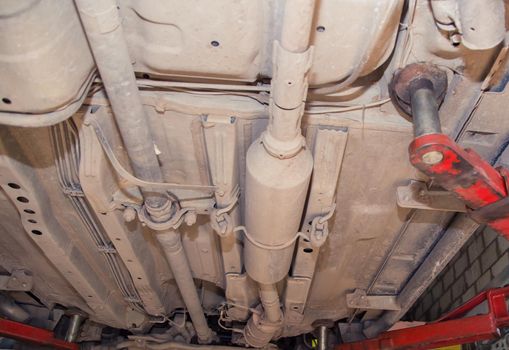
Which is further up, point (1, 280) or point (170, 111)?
point (170, 111)

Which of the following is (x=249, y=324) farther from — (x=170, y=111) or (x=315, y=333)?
(x=170, y=111)

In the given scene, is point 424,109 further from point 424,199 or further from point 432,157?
point 424,199

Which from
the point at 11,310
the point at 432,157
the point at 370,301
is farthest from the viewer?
the point at 11,310

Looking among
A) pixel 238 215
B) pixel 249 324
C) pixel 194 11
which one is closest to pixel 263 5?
pixel 194 11

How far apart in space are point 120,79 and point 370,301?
6.60ft

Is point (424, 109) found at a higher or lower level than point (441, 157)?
higher

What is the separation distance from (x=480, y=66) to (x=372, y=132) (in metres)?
0.41

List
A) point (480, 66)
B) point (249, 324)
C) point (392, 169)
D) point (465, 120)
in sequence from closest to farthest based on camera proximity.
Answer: point (480, 66) < point (465, 120) < point (392, 169) < point (249, 324)

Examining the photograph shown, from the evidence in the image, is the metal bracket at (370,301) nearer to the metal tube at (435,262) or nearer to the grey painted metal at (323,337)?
the metal tube at (435,262)

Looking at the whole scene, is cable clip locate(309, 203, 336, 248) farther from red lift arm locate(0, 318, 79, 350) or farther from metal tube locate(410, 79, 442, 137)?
red lift arm locate(0, 318, 79, 350)

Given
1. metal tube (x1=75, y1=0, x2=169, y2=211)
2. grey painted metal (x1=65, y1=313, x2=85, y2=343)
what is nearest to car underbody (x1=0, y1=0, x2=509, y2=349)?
metal tube (x1=75, y1=0, x2=169, y2=211)

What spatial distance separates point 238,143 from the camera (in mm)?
1976

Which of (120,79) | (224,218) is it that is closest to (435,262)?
(224,218)

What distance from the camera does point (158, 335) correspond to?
12.0 feet
